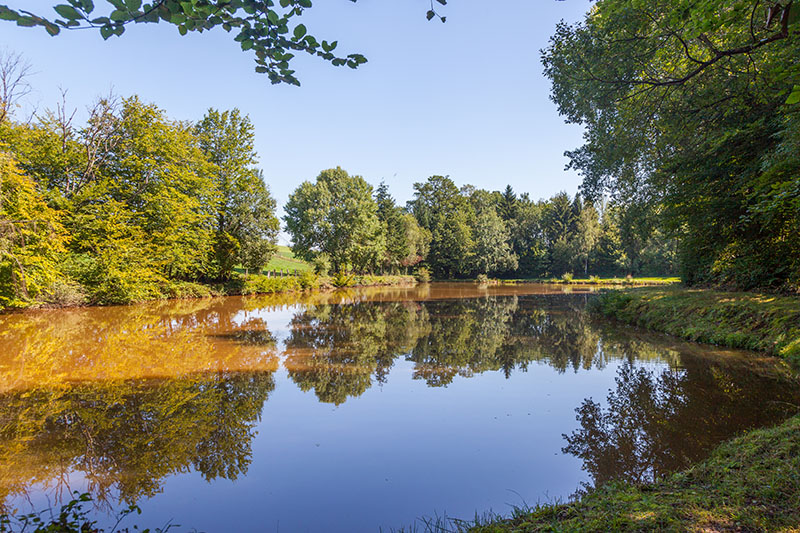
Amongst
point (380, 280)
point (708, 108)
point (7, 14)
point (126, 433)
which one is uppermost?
point (708, 108)

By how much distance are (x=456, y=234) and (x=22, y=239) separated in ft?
→ 147

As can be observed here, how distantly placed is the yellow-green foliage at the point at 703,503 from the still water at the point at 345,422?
545mm

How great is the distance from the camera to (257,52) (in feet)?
8.46

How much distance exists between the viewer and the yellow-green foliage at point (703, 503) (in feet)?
7.11

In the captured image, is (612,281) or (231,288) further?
(612,281)

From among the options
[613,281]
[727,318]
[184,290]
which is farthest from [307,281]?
[613,281]

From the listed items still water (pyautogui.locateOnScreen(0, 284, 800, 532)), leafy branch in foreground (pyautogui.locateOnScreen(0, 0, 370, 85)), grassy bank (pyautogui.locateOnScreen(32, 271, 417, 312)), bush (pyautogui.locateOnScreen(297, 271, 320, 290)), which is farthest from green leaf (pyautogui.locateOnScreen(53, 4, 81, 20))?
bush (pyautogui.locateOnScreen(297, 271, 320, 290))

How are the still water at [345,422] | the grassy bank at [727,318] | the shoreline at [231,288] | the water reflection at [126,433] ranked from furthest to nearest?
1. the shoreline at [231,288]
2. the grassy bank at [727,318]
3. the water reflection at [126,433]
4. the still water at [345,422]

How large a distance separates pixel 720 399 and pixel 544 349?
4.39 meters

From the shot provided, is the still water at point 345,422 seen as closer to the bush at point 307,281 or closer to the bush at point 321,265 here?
the bush at point 307,281

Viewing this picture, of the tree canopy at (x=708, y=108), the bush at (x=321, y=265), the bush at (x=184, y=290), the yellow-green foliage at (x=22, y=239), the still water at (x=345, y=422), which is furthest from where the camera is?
the bush at (x=321, y=265)

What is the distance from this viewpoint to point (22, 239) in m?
12.5

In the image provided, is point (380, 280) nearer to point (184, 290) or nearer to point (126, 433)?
point (184, 290)

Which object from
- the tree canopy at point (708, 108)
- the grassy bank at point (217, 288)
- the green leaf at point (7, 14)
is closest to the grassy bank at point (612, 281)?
the grassy bank at point (217, 288)
